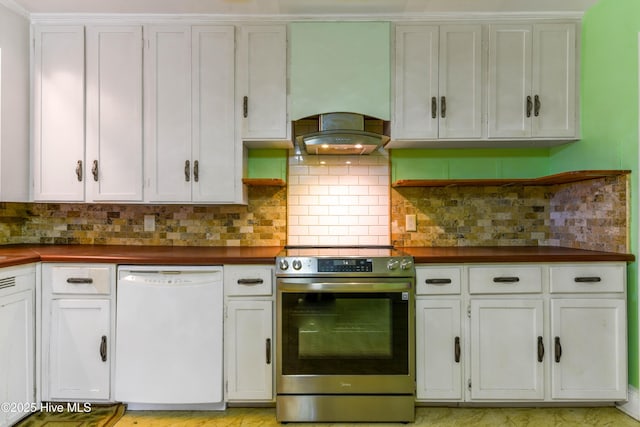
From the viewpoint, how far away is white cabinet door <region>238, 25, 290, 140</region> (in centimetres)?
250

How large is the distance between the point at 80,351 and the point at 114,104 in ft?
5.29

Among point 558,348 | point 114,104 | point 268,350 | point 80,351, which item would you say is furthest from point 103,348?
point 558,348

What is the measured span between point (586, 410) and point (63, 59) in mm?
4092

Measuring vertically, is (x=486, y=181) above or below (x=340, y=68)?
below

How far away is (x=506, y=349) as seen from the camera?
2.17 m

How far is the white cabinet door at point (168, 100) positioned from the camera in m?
2.51

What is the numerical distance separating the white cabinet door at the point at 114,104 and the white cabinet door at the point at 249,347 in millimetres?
1151

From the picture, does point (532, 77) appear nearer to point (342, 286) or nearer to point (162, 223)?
point (342, 286)

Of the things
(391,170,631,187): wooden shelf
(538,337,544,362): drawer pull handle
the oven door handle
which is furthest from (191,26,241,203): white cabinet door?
(538,337,544,362): drawer pull handle

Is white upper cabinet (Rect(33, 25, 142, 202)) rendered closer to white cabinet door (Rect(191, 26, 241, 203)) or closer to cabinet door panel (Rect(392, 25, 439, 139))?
white cabinet door (Rect(191, 26, 241, 203))

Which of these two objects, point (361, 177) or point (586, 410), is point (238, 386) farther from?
point (586, 410)

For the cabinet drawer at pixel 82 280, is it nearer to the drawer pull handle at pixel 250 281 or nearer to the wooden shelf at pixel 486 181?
the drawer pull handle at pixel 250 281

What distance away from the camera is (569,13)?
2.47m

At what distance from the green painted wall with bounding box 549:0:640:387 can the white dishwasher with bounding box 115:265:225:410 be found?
2467 mm
